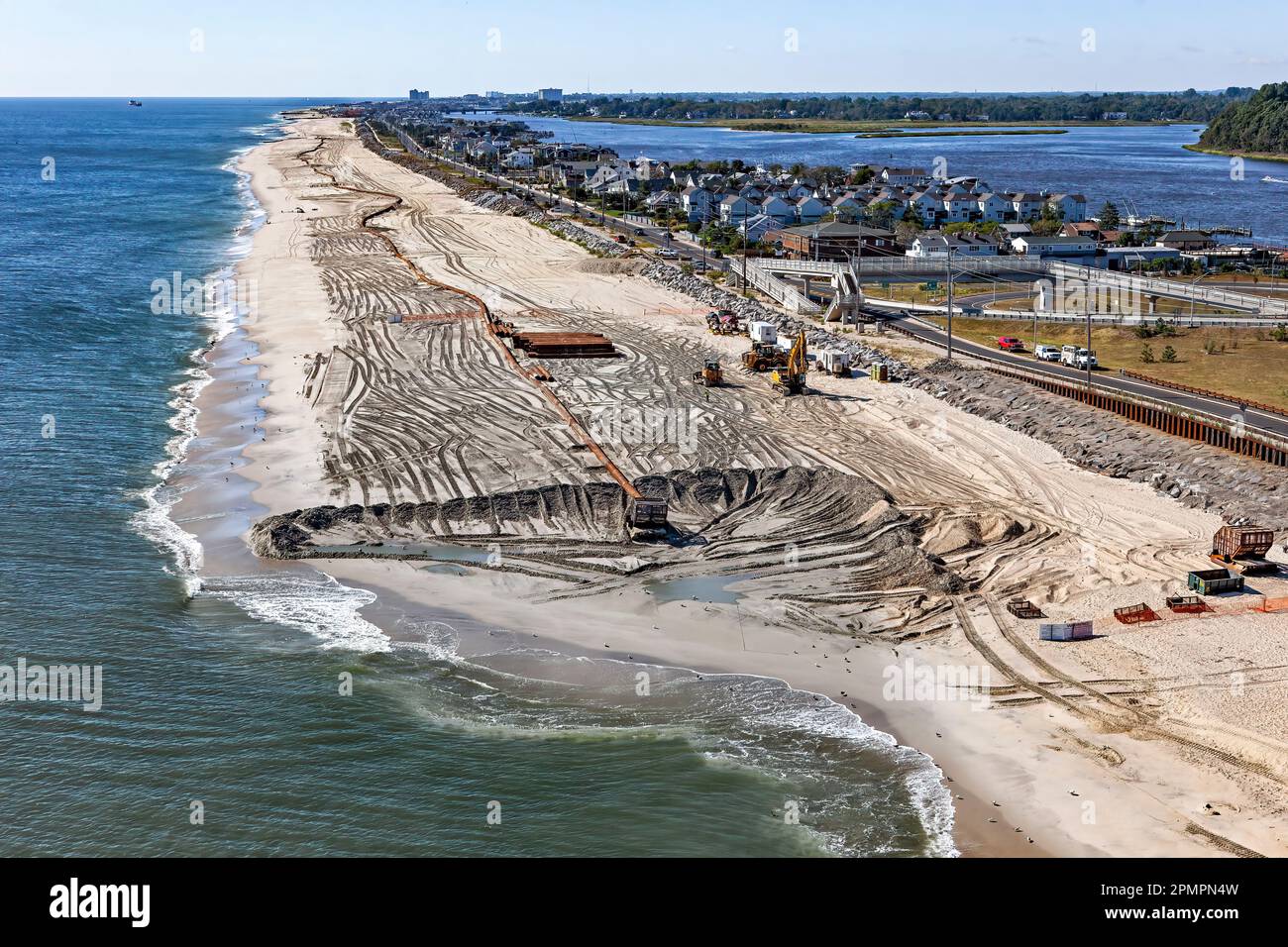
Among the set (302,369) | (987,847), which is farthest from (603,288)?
(987,847)

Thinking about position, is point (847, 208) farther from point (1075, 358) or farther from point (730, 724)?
point (730, 724)

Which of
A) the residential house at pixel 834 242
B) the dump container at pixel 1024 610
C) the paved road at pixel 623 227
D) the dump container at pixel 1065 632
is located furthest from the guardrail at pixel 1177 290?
the dump container at pixel 1065 632

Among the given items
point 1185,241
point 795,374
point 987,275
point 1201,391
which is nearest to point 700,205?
point 987,275

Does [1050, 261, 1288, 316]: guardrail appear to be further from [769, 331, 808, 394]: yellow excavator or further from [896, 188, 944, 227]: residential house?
[896, 188, 944, 227]: residential house

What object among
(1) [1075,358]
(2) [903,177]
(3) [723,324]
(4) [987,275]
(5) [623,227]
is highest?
(2) [903,177]

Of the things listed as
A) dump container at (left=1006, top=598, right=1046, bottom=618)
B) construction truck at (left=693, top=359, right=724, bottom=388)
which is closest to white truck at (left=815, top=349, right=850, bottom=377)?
construction truck at (left=693, top=359, right=724, bottom=388)

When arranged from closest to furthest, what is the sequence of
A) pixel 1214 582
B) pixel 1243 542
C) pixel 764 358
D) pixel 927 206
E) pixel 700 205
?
pixel 1214 582 → pixel 1243 542 → pixel 764 358 → pixel 700 205 → pixel 927 206

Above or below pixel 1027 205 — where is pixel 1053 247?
below
